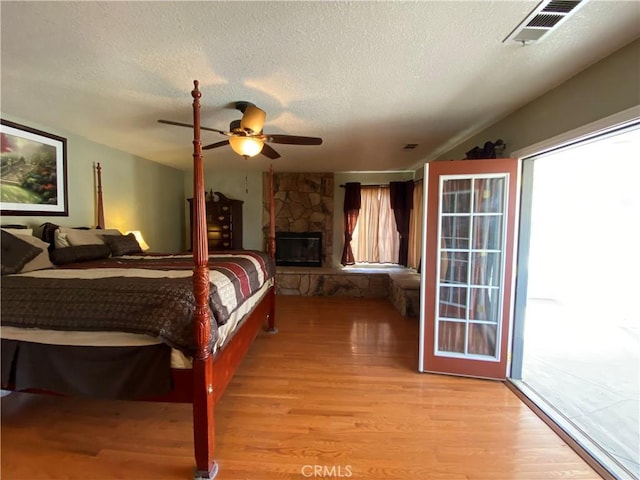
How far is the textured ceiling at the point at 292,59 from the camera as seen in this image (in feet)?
4.26

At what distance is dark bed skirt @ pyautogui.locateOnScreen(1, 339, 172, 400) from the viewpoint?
1.48 m

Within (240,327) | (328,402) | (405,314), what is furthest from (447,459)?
(405,314)

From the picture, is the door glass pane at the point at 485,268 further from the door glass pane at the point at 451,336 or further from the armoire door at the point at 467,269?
the door glass pane at the point at 451,336

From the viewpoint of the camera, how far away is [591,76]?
1693 mm

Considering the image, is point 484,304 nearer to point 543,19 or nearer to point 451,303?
point 451,303

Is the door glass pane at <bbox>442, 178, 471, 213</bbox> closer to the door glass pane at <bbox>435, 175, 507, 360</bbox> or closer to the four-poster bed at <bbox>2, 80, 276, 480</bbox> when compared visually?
the door glass pane at <bbox>435, 175, 507, 360</bbox>

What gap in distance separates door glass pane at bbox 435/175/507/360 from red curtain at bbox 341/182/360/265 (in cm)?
306

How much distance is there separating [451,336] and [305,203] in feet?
12.7

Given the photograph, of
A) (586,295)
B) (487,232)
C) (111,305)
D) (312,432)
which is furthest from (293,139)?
(586,295)

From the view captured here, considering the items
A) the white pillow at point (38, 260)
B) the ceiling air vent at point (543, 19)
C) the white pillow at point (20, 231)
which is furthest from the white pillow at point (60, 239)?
the ceiling air vent at point (543, 19)

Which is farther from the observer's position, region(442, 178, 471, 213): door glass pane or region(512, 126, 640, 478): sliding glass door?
region(442, 178, 471, 213): door glass pane

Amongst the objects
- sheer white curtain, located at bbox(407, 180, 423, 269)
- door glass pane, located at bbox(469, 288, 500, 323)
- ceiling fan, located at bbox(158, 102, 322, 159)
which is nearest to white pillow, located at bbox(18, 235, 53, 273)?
ceiling fan, located at bbox(158, 102, 322, 159)

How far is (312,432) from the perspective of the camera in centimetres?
179

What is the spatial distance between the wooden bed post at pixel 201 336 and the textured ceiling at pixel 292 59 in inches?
18.0
